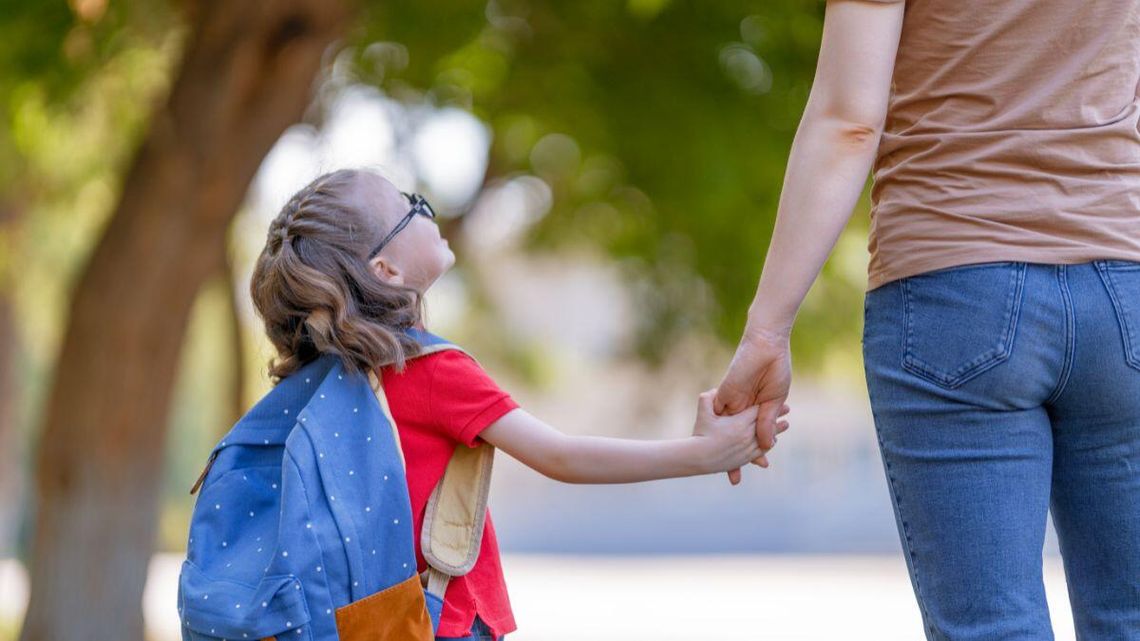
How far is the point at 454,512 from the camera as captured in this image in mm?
2449

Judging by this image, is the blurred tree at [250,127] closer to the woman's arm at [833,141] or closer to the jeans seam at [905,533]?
the woman's arm at [833,141]

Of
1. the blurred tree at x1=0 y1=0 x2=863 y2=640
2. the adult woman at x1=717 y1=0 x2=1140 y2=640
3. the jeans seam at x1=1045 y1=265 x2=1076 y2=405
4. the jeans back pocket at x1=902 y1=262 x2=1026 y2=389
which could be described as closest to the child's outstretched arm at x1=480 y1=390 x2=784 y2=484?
the adult woman at x1=717 y1=0 x2=1140 y2=640

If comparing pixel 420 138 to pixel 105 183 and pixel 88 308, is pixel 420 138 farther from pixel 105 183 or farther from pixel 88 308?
pixel 88 308

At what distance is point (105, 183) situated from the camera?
1208cm

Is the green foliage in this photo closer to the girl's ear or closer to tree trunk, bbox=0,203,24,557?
the girl's ear

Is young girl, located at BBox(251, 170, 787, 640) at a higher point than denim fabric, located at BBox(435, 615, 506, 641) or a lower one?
higher

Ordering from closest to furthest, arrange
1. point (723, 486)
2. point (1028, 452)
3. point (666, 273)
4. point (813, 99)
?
point (1028, 452), point (813, 99), point (666, 273), point (723, 486)

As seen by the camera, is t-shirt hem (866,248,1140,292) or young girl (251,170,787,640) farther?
young girl (251,170,787,640)

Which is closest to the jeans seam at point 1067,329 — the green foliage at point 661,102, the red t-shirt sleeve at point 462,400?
the red t-shirt sleeve at point 462,400

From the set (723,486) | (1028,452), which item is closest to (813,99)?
(1028,452)

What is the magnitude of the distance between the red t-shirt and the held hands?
35cm

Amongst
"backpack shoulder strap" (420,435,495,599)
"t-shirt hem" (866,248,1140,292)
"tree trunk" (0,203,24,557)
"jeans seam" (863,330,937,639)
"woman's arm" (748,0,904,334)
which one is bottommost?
"jeans seam" (863,330,937,639)

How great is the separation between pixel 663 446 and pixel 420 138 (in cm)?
931

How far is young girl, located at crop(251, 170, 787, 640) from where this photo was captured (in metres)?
2.45
